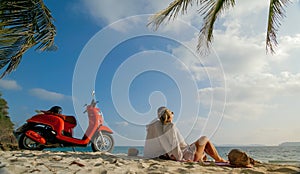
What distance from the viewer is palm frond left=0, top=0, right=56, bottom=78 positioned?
3.22m

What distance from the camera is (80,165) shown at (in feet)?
8.79

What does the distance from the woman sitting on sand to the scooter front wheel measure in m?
1.88

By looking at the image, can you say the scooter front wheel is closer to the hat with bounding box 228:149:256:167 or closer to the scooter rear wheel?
the scooter rear wheel

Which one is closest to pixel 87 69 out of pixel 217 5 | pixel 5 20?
pixel 5 20

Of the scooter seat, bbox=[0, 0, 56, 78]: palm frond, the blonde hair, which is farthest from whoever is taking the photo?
the scooter seat

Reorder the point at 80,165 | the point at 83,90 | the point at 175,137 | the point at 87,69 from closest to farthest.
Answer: the point at 80,165 < the point at 175,137 < the point at 87,69 < the point at 83,90

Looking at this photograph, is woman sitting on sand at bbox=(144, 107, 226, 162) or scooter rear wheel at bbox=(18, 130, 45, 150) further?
scooter rear wheel at bbox=(18, 130, 45, 150)

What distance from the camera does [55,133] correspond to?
5.09m

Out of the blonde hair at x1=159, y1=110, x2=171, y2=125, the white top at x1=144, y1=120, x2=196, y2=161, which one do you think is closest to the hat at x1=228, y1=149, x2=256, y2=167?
the white top at x1=144, y1=120, x2=196, y2=161

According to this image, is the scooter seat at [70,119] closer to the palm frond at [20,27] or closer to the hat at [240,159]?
the palm frond at [20,27]

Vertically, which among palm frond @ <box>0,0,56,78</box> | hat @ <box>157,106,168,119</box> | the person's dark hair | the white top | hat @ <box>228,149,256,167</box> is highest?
palm frond @ <box>0,0,56,78</box>

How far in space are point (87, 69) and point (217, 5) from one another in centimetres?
238

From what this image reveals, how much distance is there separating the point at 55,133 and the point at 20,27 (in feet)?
7.60

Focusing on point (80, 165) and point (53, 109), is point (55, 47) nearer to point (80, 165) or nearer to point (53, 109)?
point (53, 109)
